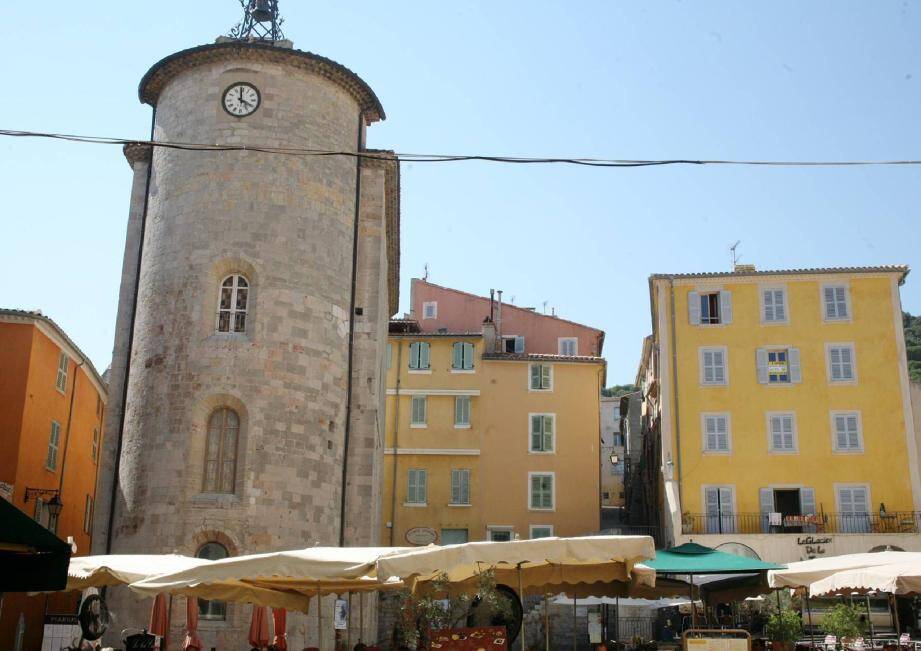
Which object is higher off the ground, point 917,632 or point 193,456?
point 193,456

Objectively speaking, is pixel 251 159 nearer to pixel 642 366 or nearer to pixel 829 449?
pixel 829 449

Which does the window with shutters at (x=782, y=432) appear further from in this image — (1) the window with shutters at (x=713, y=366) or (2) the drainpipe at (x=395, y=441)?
Result: (2) the drainpipe at (x=395, y=441)

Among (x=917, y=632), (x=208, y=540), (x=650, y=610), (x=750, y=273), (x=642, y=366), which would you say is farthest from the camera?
(x=642, y=366)

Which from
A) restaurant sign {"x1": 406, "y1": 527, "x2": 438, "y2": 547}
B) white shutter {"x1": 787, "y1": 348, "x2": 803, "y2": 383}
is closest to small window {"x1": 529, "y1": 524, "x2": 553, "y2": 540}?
restaurant sign {"x1": 406, "y1": 527, "x2": 438, "y2": 547}

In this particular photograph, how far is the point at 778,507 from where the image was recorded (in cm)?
3281

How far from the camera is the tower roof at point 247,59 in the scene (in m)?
22.7

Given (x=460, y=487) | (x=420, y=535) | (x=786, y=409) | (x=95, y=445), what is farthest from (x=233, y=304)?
(x=786, y=409)

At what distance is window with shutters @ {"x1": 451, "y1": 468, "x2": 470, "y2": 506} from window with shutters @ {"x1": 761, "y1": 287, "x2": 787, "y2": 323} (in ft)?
38.9

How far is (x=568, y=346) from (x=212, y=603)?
24414mm

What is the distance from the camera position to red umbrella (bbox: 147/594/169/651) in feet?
50.9

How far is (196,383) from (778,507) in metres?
19.9

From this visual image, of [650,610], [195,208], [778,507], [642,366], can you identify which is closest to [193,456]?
[195,208]

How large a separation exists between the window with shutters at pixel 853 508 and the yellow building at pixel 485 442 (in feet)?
28.2

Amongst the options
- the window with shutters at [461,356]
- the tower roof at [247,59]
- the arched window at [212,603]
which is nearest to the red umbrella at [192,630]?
the arched window at [212,603]
